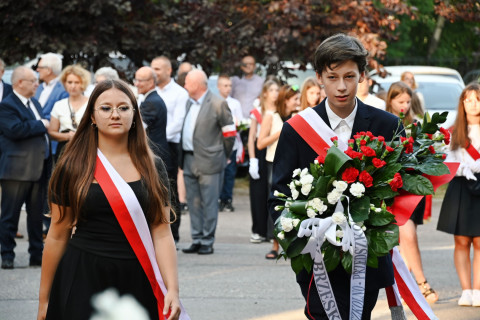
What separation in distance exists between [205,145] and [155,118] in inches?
35.3

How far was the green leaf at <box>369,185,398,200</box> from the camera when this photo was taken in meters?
4.18

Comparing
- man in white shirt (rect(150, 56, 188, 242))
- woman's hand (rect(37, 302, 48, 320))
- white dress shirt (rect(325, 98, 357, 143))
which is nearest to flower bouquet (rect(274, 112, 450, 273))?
white dress shirt (rect(325, 98, 357, 143))

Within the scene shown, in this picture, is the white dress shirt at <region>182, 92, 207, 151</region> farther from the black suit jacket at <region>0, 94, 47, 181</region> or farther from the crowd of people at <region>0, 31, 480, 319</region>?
the black suit jacket at <region>0, 94, 47, 181</region>

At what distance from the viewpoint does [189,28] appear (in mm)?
16109

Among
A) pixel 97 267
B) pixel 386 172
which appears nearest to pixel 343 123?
pixel 386 172

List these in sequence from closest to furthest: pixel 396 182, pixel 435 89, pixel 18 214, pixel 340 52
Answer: pixel 396 182 → pixel 340 52 → pixel 18 214 → pixel 435 89

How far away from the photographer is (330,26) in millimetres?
16219

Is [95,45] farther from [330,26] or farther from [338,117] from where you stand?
[338,117]

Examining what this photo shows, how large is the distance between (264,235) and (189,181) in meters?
1.29

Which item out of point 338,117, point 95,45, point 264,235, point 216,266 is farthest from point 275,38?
point 338,117

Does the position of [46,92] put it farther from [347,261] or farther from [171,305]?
[347,261]

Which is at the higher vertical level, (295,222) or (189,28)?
(295,222)

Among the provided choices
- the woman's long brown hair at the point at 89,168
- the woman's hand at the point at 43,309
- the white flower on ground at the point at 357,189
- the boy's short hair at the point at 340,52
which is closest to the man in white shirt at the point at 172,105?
the woman's long brown hair at the point at 89,168

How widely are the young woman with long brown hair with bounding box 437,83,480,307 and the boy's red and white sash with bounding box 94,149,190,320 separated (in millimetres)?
4353
